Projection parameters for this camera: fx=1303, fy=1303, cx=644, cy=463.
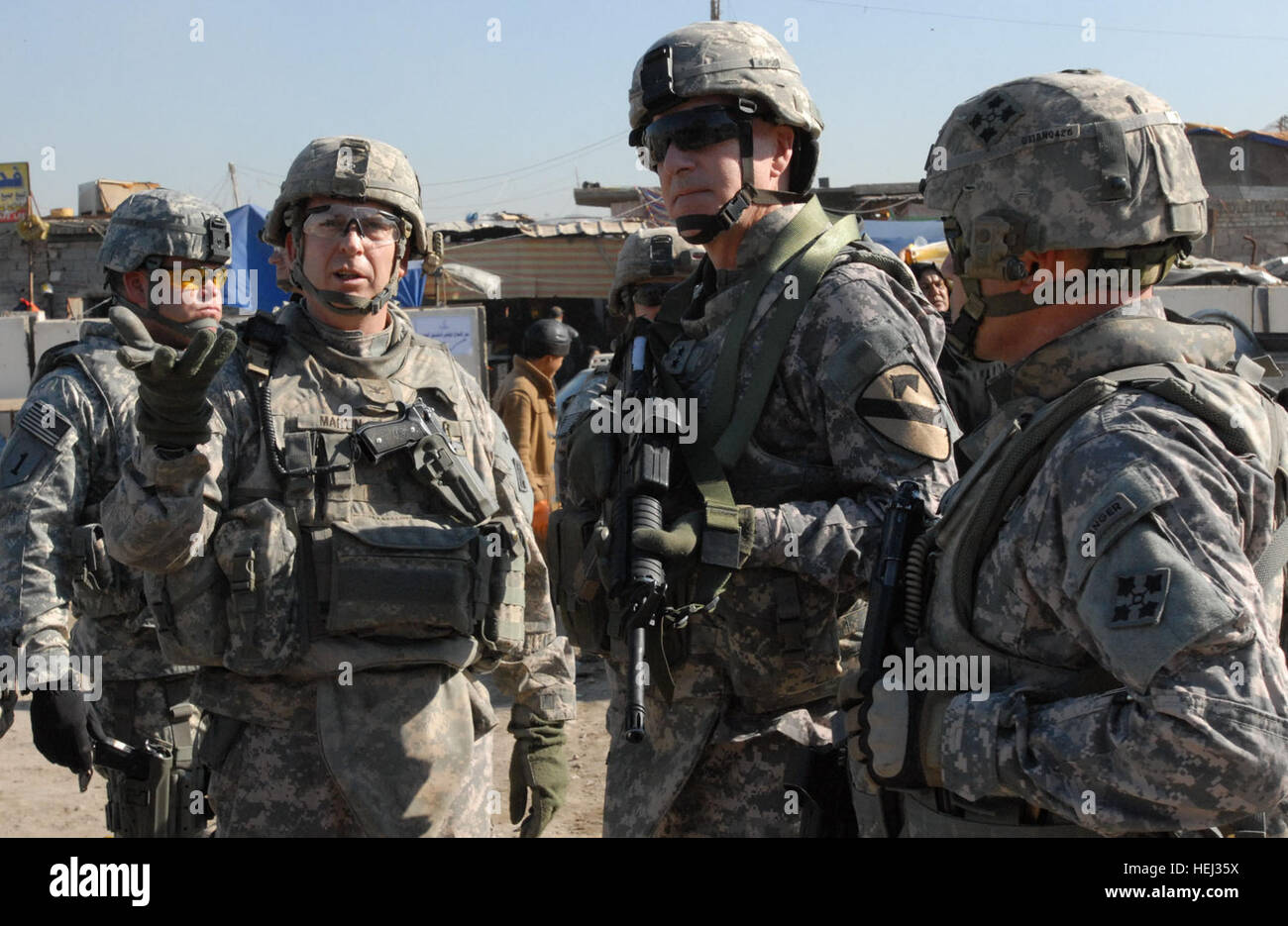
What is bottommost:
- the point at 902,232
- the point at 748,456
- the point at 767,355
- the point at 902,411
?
the point at 748,456

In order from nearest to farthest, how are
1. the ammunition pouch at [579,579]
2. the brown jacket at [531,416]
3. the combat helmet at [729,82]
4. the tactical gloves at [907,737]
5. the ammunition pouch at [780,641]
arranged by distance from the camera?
the tactical gloves at [907,737], the ammunition pouch at [780,641], the ammunition pouch at [579,579], the combat helmet at [729,82], the brown jacket at [531,416]

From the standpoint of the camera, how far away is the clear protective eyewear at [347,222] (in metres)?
3.93

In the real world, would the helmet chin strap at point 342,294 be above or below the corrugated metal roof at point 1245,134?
below

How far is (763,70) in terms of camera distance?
135 inches

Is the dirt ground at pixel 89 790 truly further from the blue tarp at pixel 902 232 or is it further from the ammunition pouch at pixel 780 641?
the blue tarp at pixel 902 232

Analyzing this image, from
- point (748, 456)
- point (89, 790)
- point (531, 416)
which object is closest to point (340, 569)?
point (748, 456)

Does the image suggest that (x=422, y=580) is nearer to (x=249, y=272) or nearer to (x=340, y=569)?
(x=340, y=569)

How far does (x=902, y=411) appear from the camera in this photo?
305 cm

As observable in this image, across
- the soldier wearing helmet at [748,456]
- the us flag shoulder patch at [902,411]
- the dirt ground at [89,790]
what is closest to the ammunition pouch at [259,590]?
the soldier wearing helmet at [748,456]

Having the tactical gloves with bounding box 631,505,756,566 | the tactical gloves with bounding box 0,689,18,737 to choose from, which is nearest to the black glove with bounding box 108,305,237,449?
the tactical gloves with bounding box 631,505,756,566

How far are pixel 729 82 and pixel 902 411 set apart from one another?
0.99m

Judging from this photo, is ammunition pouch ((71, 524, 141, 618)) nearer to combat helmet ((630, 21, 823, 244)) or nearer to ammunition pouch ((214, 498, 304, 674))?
ammunition pouch ((214, 498, 304, 674))
